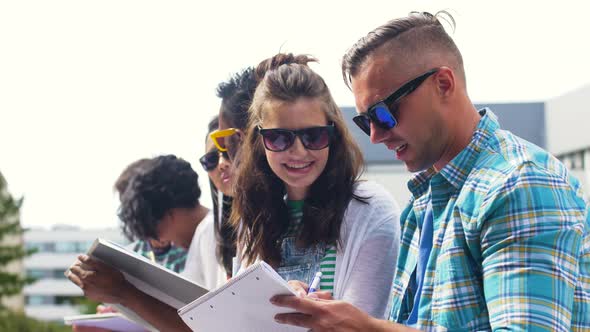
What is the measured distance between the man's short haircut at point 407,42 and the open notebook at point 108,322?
1777mm

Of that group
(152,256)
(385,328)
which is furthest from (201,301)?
(152,256)

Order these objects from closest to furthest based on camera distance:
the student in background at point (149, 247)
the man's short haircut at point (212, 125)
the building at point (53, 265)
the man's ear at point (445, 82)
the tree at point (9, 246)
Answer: the man's ear at point (445, 82), the man's short haircut at point (212, 125), the student in background at point (149, 247), the tree at point (9, 246), the building at point (53, 265)

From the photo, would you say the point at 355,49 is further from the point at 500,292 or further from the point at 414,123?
the point at 500,292

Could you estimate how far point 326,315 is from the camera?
1.90 m

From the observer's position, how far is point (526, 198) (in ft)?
5.84

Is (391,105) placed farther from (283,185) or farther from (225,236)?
(225,236)

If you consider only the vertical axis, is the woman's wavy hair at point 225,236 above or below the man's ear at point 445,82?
below

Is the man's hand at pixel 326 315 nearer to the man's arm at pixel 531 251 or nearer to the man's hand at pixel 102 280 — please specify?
the man's arm at pixel 531 251

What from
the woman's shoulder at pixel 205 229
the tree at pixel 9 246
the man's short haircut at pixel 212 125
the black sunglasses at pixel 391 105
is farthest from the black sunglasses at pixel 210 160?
the tree at pixel 9 246

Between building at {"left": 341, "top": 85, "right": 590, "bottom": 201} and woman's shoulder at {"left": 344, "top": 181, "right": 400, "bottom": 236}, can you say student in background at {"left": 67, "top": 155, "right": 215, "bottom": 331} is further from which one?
building at {"left": 341, "top": 85, "right": 590, "bottom": 201}

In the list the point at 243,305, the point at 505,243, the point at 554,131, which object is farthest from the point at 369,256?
the point at 554,131

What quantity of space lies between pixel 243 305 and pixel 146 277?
3.37ft

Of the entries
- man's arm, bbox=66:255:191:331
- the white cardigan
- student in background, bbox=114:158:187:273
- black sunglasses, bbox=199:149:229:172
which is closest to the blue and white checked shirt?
the white cardigan

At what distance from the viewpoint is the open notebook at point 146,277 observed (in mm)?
2791
